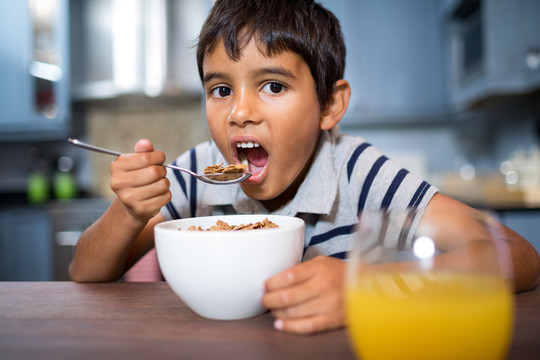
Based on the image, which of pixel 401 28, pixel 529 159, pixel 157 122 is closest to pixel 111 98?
pixel 157 122

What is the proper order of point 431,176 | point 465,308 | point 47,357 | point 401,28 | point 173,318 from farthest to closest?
point 431,176, point 401,28, point 173,318, point 47,357, point 465,308

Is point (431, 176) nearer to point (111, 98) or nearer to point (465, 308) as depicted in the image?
point (111, 98)

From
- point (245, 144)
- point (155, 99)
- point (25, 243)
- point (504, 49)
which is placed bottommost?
point (25, 243)

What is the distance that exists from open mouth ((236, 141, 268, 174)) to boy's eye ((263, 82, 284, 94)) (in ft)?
0.43

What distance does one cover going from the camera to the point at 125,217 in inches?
30.1

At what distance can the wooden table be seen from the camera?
0.42m

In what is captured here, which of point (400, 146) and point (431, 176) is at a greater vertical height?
point (400, 146)

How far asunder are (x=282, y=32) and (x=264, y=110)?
0.17 m

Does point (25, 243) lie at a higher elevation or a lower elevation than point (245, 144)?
lower

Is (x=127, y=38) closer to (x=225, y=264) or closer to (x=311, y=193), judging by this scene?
(x=311, y=193)

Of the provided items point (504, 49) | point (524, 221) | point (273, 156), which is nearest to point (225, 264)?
point (273, 156)

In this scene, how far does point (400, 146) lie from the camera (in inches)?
133

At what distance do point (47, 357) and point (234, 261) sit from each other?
0.65ft

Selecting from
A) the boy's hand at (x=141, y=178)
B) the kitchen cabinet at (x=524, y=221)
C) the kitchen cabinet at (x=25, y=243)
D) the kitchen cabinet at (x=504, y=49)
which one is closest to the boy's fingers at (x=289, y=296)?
the boy's hand at (x=141, y=178)
